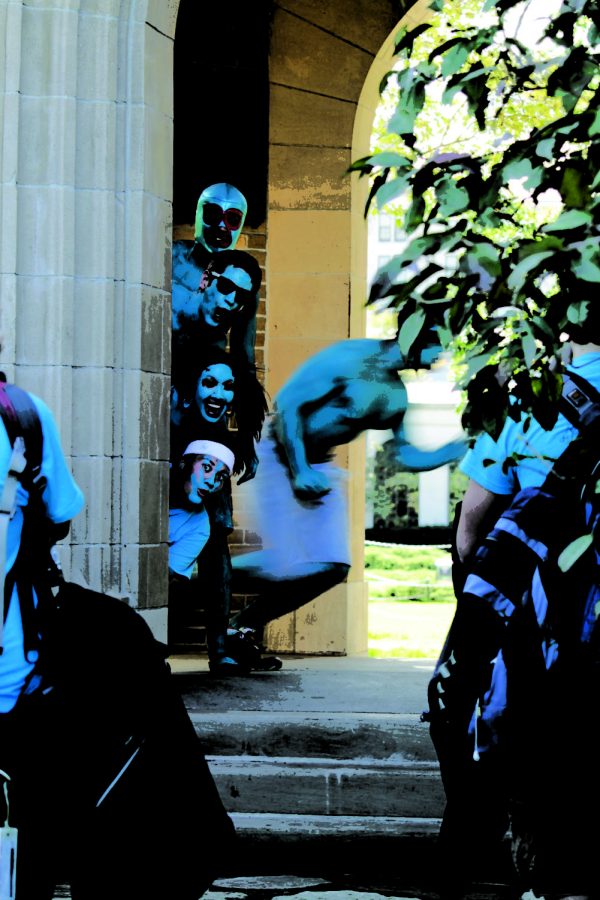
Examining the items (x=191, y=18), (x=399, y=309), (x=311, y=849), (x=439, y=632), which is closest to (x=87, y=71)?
(x=191, y=18)

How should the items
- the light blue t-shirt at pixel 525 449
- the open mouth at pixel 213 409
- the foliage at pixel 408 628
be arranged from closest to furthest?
the light blue t-shirt at pixel 525 449, the open mouth at pixel 213 409, the foliage at pixel 408 628

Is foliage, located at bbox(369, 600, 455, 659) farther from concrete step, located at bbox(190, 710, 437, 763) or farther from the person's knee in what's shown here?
concrete step, located at bbox(190, 710, 437, 763)

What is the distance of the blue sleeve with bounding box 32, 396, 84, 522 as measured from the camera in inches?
155

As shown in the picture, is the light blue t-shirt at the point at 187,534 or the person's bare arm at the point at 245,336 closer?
the light blue t-shirt at the point at 187,534

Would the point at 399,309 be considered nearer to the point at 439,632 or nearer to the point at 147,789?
the point at 147,789

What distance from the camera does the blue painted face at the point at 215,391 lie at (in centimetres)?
856

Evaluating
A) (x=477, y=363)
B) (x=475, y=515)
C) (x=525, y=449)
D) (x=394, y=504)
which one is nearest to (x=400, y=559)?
(x=394, y=504)

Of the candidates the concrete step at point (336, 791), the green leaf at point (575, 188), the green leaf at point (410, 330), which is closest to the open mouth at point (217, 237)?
the concrete step at point (336, 791)

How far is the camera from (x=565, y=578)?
363 centimetres

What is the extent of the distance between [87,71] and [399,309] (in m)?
4.64

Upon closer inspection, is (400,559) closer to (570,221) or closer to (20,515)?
(20,515)

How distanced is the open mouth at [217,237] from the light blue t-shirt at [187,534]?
4.84ft

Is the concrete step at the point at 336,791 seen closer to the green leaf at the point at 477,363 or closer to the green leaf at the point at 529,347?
the green leaf at the point at 477,363

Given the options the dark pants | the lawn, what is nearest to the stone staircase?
the dark pants
